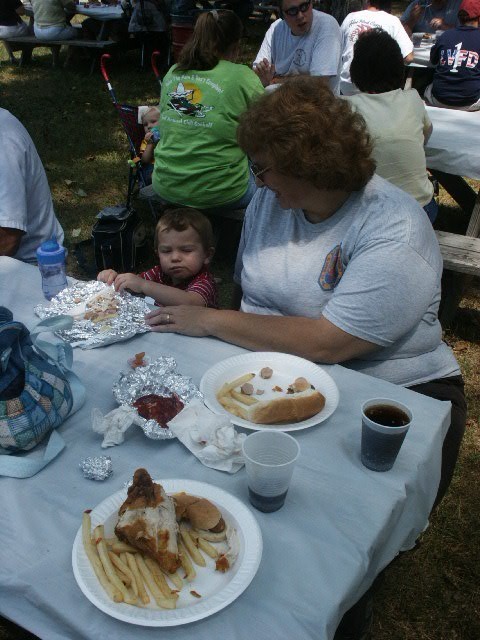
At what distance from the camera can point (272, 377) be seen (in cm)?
174

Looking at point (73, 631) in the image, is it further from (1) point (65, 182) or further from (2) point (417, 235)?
(1) point (65, 182)

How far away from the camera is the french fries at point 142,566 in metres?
1.08

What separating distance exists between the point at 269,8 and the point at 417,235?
40.2 ft

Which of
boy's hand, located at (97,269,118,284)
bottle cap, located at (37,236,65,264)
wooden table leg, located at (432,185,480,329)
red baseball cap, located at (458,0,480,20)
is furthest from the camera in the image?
red baseball cap, located at (458,0,480,20)

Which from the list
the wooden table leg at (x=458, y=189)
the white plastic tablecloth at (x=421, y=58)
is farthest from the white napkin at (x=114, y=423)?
the white plastic tablecloth at (x=421, y=58)

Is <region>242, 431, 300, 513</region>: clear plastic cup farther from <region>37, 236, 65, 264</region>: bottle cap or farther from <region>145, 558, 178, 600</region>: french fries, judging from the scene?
<region>37, 236, 65, 264</region>: bottle cap

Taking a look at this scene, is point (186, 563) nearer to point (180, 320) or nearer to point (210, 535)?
point (210, 535)

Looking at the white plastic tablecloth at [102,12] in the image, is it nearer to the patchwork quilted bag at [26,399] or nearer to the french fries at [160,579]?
the patchwork quilted bag at [26,399]

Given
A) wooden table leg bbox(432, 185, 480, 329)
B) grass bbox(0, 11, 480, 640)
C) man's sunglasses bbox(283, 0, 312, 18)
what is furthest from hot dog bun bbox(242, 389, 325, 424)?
man's sunglasses bbox(283, 0, 312, 18)

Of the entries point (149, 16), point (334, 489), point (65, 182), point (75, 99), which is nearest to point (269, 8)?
point (149, 16)

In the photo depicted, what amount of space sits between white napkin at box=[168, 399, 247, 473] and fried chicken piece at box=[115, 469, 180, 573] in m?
0.20

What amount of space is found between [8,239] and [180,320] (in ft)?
3.71

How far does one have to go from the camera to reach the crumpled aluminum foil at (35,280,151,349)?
1873 mm

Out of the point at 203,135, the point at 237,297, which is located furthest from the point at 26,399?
the point at 203,135
